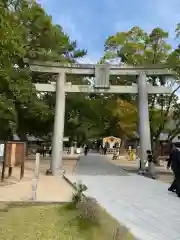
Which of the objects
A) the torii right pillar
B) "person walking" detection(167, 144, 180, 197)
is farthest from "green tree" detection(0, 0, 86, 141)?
"person walking" detection(167, 144, 180, 197)

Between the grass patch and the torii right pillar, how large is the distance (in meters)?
11.4

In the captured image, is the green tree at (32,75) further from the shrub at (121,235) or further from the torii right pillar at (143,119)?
the shrub at (121,235)

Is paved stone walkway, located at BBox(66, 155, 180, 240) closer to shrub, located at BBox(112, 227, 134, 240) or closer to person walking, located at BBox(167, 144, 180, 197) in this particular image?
shrub, located at BBox(112, 227, 134, 240)

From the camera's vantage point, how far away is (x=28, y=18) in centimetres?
2420

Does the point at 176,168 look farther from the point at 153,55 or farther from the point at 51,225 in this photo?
the point at 153,55

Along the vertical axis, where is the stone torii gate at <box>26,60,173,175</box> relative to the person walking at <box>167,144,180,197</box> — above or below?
above

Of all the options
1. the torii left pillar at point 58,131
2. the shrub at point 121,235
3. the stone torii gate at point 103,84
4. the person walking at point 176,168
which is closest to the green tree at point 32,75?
the stone torii gate at point 103,84

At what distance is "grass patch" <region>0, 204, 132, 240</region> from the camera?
5504 mm

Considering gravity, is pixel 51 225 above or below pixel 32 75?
below

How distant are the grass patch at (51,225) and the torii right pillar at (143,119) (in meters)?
11.4

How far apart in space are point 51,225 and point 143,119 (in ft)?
44.3

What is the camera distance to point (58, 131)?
728 inches

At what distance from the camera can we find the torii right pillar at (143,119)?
18594 millimetres

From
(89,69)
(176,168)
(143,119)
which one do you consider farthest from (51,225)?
(89,69)
